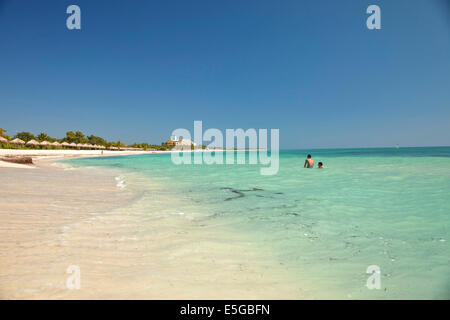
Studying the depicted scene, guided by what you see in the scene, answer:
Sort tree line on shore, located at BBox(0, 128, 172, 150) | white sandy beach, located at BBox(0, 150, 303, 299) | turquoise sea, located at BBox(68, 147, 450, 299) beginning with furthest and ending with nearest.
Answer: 1. tree line on shore, located at BBox(0, 128, 172, 150)
2. turquoise sea, located at BBox(68, 147, 450, 299)
3. white sandy beach, located at BBox(0, 150, 303, 299)

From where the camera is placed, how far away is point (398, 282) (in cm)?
230

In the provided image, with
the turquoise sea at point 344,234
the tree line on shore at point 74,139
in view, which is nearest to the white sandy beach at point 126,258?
the turquoise sea at point 344,234

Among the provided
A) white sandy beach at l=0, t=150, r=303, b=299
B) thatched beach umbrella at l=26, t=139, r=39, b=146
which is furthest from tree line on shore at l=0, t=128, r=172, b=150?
white sandy beach at l=0, t=150, r=303, b=299

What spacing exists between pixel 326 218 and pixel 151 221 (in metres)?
3.69

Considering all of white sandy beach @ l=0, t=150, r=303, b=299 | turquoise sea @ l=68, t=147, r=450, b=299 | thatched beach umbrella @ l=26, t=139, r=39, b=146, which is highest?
thatched beach umbrella @ l=26, t=139, r=39, b=146

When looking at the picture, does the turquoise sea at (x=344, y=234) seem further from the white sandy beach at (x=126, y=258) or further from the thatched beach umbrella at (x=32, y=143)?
the thatched beach umbrella at (x=32, y=143)

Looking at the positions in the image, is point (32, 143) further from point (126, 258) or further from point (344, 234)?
point (344, 234)

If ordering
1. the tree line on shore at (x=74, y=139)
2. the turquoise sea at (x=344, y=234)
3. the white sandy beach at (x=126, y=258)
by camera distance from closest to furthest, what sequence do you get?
1. the white sandy beach at (x=126, y=258)
2. the turquoise sea at (x=344, y=234)
3. the tree line on shore at (x=74, y=139)

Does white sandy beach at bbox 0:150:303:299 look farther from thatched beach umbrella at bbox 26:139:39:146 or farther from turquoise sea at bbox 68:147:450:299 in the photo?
thatched beach umbrella at bbox 26:139:39:146

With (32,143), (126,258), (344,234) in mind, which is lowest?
(344,234)

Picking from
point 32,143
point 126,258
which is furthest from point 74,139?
point 126,258
